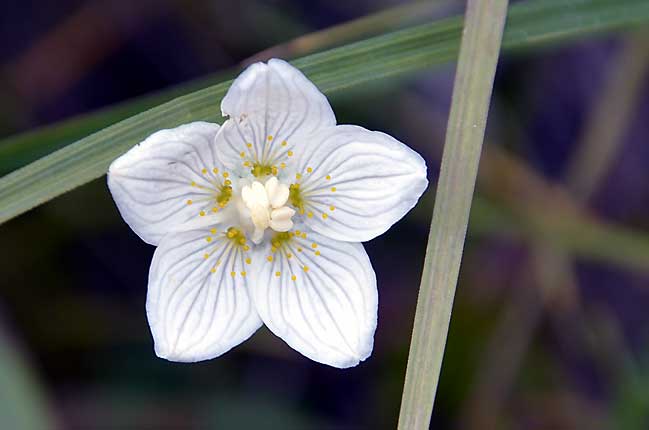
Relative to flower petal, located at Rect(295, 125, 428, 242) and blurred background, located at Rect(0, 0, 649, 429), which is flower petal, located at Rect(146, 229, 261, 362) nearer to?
flower petal, located at Rect(295, 125, 428, 242)

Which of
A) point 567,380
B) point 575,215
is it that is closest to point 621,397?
point 567,380

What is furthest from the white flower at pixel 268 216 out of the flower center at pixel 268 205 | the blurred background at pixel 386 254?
the blurred background at pixel 386 254

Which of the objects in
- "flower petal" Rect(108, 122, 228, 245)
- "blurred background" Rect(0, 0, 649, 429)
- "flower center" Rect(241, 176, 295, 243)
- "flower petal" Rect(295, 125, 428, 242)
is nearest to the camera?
"flower petal" Rect(108, 122, 228, 245)

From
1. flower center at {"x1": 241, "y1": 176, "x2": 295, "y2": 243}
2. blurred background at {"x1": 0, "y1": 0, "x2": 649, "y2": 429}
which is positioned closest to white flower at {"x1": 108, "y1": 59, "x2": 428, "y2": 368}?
flower center at {"x1": 241, "y1": 176, "x2": 295, "y2": 243}

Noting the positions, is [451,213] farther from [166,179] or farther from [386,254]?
[386,254]

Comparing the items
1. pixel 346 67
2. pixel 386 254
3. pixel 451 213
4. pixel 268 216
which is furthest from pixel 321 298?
pixel 386 254

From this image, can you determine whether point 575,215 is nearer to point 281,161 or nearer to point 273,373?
point 273,373
